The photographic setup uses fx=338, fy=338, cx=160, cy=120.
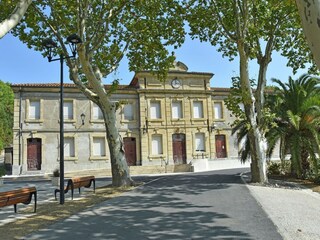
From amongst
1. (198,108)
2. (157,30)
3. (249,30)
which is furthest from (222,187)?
(198,108)

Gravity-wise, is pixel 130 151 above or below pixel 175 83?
below

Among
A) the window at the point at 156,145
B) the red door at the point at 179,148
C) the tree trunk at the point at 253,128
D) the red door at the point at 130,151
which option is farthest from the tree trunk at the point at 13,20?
the red door at the point at 179,148

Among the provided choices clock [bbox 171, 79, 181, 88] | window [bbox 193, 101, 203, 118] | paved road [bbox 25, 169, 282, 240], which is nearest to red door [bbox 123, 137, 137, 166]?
clock [bbox 171, 79, 181, 88]

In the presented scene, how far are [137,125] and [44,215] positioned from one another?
2141 centimetres

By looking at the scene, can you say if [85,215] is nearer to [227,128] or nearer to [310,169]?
[310,169]

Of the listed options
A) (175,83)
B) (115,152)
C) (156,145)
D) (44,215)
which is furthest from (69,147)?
(44,215)

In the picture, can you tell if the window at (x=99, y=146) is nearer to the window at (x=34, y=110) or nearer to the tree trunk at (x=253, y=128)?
the window at (x=34, y=110)

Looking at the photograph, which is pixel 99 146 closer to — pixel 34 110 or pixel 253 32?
pixel 34 110

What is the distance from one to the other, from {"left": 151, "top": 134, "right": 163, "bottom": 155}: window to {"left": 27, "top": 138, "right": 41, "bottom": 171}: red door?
9.51 metres

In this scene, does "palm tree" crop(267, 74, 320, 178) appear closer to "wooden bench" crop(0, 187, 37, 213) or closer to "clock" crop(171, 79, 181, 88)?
"wooden bench" crop(0, 187, 37, 213)

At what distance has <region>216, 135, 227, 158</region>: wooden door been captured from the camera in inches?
1241

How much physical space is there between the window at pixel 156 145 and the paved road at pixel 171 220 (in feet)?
59.9

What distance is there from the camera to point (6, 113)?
47.0 m

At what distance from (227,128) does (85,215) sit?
24795 mm
